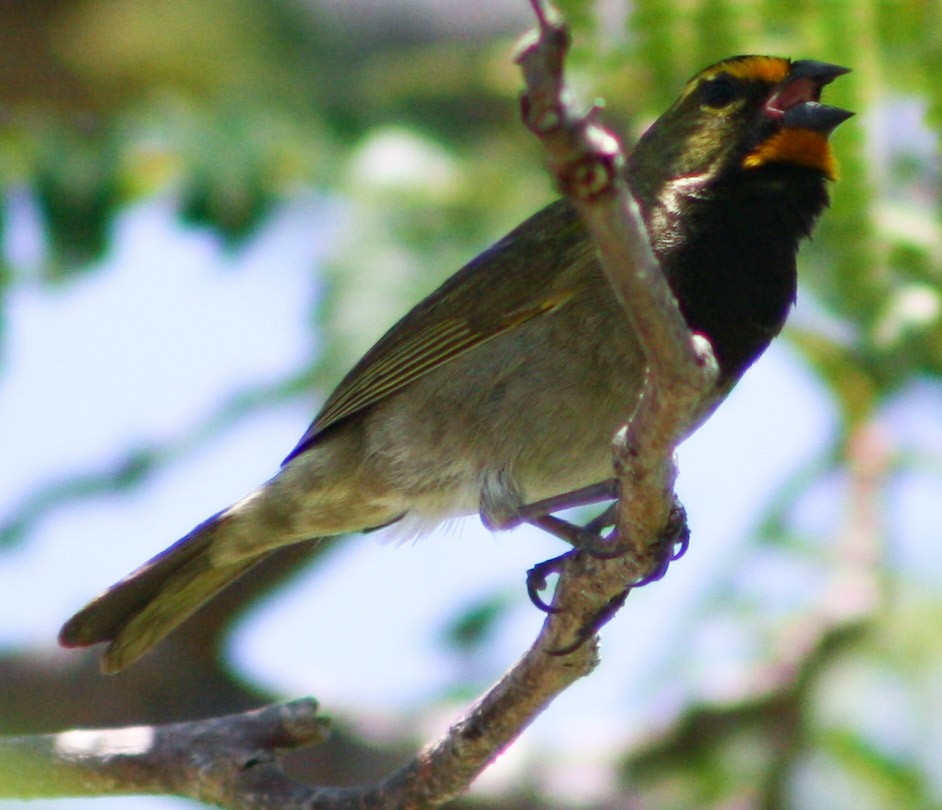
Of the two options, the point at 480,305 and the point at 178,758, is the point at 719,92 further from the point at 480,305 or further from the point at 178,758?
the point at 178,758

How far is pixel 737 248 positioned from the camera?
13.0ft

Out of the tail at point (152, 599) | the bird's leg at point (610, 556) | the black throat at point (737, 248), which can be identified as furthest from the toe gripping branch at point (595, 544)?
the tail at point (152, 599)

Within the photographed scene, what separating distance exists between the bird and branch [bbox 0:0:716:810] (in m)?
0.71

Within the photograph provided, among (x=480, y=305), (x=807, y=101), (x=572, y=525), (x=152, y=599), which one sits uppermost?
(x=807, y=101)

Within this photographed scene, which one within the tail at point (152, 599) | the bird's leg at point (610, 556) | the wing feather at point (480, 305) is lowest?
the bird's leg at point (610, 556)

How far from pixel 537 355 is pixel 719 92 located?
1006 mm

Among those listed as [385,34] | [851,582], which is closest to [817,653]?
[851,582]

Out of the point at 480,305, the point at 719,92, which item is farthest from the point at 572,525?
the point at 719,92

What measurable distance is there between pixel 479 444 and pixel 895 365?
4.13ft

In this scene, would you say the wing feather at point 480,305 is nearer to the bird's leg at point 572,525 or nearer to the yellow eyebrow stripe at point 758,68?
the bird's leg at point 572,525

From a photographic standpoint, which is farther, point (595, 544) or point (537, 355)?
point (537, 355)

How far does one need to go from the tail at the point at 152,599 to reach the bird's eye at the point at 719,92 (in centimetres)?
197

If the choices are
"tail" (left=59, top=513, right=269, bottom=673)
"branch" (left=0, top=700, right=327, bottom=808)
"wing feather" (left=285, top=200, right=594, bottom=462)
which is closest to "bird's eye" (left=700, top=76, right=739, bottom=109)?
"wing feather" (left=285, top=200, right=594, bottom=462)

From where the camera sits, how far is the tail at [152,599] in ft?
14.8
